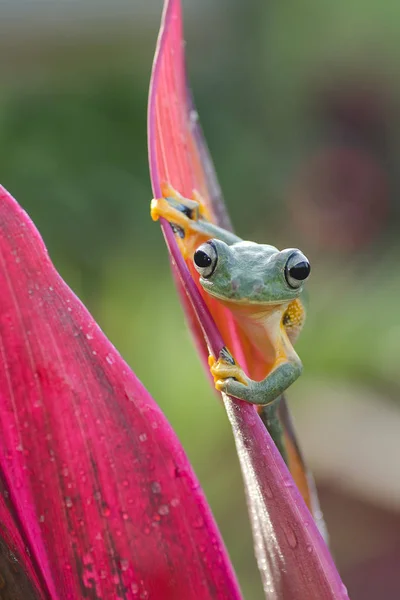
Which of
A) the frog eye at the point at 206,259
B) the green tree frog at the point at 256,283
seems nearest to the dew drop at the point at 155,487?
the green tree frog at the point at 256,283

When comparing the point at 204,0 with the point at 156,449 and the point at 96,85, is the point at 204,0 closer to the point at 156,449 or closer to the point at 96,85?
the point at 96,85

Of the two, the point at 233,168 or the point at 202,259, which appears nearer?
the point at 202,259

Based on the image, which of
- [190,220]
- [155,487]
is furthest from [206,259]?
[155,487]

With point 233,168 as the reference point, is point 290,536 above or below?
above

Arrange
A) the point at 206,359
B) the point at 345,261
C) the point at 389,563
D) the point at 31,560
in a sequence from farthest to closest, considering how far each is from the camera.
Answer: the point at 345,261, the point at 389,563, the point at 206,359, the point at 31,560

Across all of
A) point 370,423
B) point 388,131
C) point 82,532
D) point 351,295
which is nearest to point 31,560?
point 82,532

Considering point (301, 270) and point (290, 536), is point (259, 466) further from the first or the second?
point (301, 270)

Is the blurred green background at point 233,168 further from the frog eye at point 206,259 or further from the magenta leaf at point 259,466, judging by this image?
the magenta leaf at point 259,466
